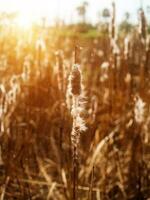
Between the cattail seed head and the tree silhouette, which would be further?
the tree silhouette

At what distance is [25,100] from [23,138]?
779mm

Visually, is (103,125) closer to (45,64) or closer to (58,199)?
(58,199)

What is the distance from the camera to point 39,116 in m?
3.52

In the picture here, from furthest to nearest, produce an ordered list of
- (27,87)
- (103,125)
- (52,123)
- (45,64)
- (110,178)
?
1. (45,64)
2. (27,87)
3. (52,123)
4. (103,125)
5. (110,178)

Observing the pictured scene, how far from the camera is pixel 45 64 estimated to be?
4.20 metres

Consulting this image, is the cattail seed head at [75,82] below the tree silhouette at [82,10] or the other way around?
below

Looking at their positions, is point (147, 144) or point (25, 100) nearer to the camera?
point (147, 144)

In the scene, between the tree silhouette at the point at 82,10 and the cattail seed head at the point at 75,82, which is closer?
the cattail seed head at the point at 75,82

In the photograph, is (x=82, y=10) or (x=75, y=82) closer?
(x=75, y=82)

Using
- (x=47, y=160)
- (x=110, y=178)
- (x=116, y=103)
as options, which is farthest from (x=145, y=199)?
(x=116, y=103)

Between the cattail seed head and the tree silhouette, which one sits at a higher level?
the tree silhouette

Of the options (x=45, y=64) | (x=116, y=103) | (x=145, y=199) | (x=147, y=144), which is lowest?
(x=145, y=199)

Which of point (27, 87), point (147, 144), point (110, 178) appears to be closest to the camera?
point (110, 178)

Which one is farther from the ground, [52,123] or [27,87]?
[27,87]
